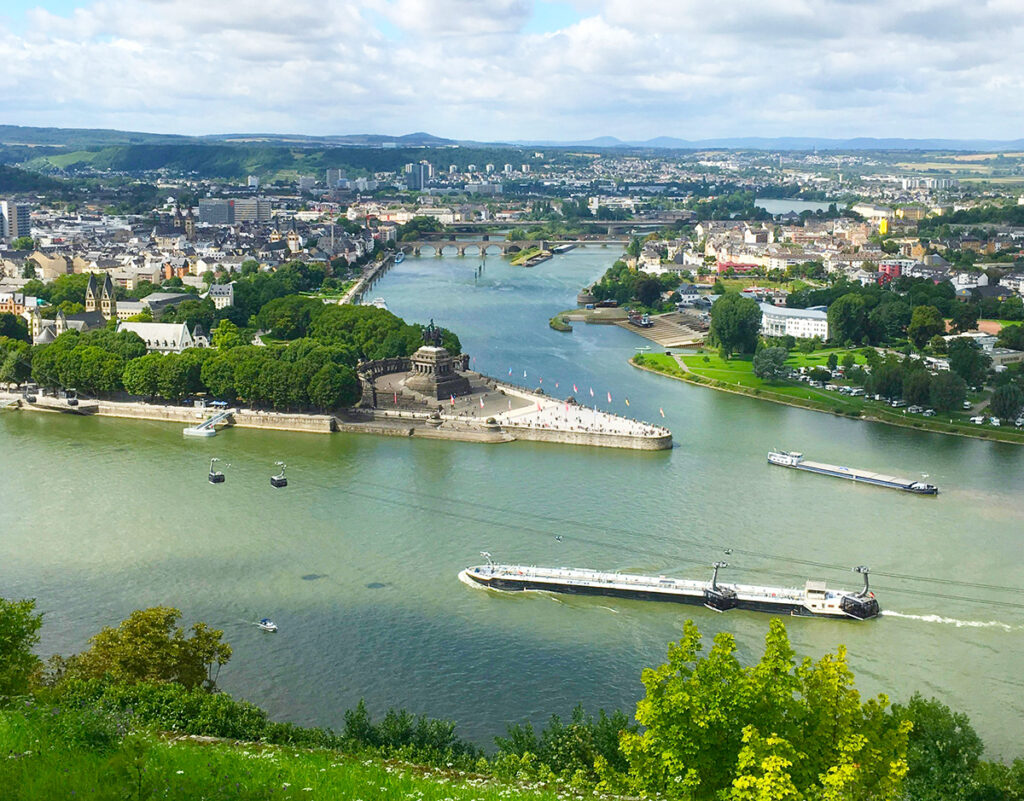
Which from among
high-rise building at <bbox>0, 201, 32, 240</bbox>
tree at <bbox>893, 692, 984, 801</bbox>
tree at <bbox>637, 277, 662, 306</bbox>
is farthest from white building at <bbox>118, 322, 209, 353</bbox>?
high-rise building at <bbox>0, 201, 32, 240</bbox>

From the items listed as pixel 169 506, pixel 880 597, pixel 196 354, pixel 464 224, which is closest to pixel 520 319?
pixel 196 354

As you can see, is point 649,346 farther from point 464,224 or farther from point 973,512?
point 464,224

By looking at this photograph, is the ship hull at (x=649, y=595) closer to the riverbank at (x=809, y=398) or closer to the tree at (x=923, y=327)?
the riverbank at (x=809, y=398)

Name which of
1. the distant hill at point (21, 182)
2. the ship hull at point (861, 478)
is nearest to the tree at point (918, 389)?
the ship hull at point (861, 478)

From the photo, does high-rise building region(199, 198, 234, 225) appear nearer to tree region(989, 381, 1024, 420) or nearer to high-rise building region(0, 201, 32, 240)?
high-rise building region(0, 201, 32, 240)

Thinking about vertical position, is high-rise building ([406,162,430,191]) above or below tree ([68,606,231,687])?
above

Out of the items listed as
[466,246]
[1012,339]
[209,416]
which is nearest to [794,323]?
[1012,339]
